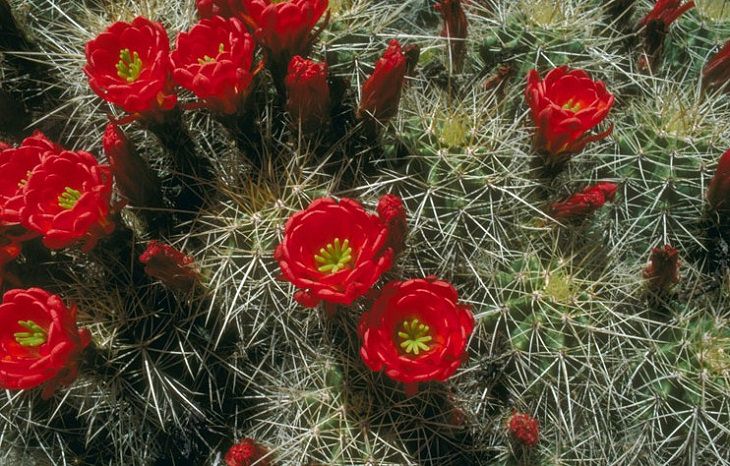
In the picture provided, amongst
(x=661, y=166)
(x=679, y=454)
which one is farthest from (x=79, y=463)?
(x=661, y=166)

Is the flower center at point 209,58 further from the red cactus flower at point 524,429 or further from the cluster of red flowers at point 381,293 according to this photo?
the red cactus flower at point 524,429

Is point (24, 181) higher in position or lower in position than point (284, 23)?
lower

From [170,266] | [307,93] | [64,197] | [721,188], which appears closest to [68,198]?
[64,197]

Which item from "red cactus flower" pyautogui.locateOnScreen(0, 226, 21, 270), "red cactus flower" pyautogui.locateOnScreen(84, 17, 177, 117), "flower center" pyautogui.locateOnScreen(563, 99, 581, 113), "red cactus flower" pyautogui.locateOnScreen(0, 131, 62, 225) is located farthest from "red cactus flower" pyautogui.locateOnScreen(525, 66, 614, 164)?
"red cactus flower" pyautogui.locateOnScreen(0, 226, 21, 270)

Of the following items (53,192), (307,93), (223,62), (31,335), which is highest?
(223,62)

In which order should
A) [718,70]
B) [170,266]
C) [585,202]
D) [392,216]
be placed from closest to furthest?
[392,216] → [170,266] → [585,202] → [718,70]

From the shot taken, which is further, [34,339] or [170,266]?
[170,266]

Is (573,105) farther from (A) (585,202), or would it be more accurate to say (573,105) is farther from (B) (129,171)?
(B) (129,171)
